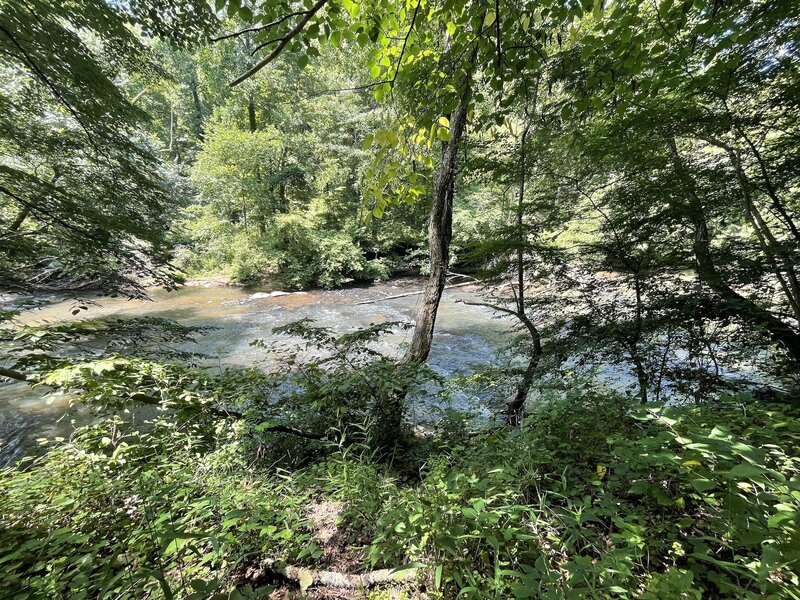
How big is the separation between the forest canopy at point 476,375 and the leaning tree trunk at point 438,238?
38 mm

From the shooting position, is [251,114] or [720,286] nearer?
[720,286]

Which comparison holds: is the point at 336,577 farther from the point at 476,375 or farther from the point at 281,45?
the point at 476,375

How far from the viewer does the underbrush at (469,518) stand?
1178mm

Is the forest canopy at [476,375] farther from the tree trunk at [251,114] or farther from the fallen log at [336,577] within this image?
the tree trunk at [251,114]

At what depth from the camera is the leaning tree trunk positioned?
349cm

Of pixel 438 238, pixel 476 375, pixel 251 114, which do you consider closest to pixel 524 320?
pixel 476 375

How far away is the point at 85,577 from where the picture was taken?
1411 millimetres

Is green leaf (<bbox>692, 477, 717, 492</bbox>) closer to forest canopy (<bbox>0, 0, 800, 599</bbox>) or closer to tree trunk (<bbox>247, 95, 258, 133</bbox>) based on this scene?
forest canopy (<bbox>0, 0, 800, 599</bbox>)

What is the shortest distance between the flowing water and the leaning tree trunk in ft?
1.55

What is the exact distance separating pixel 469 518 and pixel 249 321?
920 cm

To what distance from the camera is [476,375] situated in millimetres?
4348

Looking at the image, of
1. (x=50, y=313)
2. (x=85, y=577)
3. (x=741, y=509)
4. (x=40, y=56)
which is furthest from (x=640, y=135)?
(x=50, y=313)

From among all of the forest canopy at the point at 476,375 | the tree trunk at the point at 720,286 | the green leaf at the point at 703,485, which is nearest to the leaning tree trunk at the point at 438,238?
the forest canopy at the point at 476,375

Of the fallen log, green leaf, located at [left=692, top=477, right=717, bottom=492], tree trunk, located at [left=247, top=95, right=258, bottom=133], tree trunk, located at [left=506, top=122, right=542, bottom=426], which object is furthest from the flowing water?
tree trunk, located at [left=247, top=95, right=258, bottom=133]
